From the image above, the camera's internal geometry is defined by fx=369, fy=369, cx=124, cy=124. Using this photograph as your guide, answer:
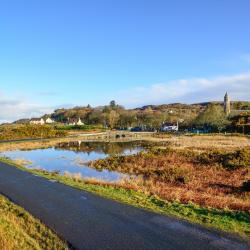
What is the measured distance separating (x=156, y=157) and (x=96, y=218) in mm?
30721

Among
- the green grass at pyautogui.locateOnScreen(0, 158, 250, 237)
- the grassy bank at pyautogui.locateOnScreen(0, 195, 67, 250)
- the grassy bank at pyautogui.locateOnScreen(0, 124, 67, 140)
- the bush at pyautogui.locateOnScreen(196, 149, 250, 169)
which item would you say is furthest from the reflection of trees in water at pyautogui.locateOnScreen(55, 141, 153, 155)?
the grassy bank at pyautogui.locateOnScreen(0, 195, 67, 250)

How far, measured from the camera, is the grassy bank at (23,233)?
36.3ft

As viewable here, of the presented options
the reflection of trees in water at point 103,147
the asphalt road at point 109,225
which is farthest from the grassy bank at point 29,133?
the asphalt road at point 109,225

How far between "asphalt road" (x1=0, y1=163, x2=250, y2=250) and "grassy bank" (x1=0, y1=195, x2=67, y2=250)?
1.33 feet

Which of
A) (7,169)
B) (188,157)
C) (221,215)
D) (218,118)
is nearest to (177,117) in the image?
(218,118)

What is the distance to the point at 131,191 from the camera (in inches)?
822

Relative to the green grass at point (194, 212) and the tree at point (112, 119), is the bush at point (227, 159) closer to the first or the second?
the green grass at point (194, 212)

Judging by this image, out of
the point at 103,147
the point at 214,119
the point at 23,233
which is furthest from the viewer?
the point at 214,119

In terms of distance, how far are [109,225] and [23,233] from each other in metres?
2.96

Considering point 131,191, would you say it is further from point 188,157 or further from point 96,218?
point 188,157

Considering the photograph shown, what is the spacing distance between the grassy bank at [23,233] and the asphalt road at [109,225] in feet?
1.33

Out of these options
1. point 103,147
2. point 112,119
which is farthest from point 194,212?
point 112,119

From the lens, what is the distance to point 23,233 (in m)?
12.5

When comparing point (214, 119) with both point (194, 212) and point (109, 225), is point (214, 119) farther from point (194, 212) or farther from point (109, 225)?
point (109, 225)
